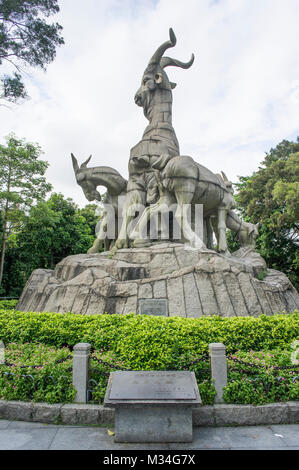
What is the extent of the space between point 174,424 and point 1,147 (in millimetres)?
17691

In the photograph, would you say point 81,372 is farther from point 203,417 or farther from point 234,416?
point 234,416

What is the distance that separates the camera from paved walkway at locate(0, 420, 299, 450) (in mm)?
3223

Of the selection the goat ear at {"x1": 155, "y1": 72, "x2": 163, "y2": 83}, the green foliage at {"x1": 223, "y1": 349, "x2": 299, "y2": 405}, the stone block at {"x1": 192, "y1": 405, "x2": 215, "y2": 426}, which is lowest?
the stone block at {"x1": 192, "y1": 405, "x2": 215, "y2": 426}

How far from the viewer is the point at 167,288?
7324mm

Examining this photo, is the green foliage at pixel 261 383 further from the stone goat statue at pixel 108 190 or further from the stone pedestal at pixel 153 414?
the stone goat statue at pixel 108 190

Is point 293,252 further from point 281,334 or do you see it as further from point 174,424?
point 174,424

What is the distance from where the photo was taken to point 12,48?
10.6 m

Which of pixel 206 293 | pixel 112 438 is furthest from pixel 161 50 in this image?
pixel 112 438

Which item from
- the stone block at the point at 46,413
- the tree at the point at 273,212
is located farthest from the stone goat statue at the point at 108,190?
the tree at the point at 273,212

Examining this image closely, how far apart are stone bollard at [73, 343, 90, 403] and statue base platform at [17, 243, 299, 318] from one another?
121 inches

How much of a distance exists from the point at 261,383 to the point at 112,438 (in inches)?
70.3

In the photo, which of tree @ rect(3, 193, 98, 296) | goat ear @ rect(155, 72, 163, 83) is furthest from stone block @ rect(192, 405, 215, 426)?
tree @ rect(3, 193, 98, 296)

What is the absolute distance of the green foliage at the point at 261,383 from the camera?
12.7 feet

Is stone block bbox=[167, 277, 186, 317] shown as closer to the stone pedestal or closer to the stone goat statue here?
the stone pedestal
